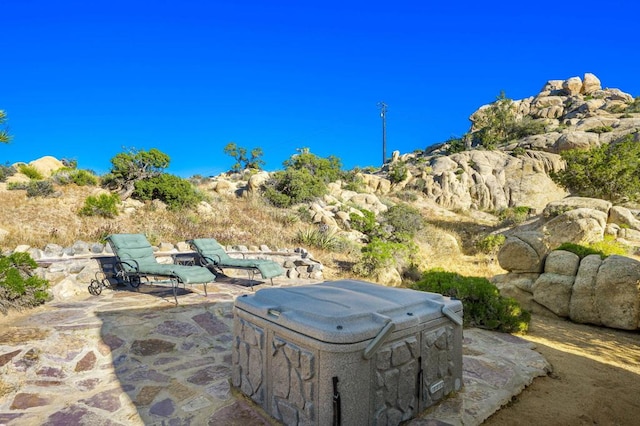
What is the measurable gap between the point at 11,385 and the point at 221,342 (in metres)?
1.83

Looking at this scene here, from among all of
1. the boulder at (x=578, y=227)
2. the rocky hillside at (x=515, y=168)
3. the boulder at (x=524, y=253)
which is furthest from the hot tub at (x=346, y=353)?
the rocky hillside at (x=515, y=168)

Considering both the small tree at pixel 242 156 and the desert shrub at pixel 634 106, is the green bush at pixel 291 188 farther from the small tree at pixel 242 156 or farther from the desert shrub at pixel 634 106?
the desert shrub at pixel 634 106

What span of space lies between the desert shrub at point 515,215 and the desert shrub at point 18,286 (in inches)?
682

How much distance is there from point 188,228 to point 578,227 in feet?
39.4

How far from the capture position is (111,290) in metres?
5.97

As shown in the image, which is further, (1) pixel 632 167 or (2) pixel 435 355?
(1) pixel 632 167

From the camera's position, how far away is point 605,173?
14.4 metres

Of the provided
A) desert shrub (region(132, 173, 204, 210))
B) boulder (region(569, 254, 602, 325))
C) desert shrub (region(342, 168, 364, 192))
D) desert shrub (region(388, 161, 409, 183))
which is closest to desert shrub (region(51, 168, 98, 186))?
desert shrub (region(132, 173, 204, 210))

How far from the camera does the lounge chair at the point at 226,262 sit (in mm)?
6252

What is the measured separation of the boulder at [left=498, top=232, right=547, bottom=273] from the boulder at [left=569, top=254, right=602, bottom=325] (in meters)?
1.01

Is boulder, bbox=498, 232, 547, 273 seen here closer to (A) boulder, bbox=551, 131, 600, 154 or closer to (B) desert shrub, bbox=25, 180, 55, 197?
(B) desert shrub, bbox=25, 180, 55, 197

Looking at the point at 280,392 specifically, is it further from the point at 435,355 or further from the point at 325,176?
the point at 325,176

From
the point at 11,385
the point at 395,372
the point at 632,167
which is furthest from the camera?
the point at 632,167

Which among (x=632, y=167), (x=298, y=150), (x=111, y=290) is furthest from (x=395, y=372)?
Result: (x=298, y=150)
